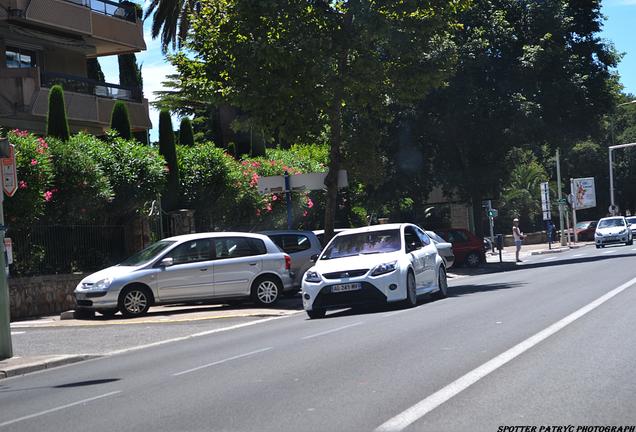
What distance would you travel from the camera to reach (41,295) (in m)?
22.1

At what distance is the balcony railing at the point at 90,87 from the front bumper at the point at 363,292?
17425mm

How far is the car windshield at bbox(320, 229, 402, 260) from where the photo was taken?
57.2ft

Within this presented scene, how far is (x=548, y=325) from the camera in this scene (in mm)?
12508

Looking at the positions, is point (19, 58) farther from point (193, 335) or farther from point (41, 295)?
point (193, 335)

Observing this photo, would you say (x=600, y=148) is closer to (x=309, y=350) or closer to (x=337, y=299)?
(x=337, y=299)

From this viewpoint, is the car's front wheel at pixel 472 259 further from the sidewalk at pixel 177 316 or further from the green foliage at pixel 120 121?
the sidewalk at pixel 177 316

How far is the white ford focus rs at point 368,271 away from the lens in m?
16.4

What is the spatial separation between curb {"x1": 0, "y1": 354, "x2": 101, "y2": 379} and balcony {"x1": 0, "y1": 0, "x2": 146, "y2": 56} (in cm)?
1824

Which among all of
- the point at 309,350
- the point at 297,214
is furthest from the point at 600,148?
the point at 309,350

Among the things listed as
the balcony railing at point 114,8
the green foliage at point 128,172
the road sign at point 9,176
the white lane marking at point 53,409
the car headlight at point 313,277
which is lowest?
the white lane marking at point 53,409

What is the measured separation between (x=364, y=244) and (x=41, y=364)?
684 centimetres

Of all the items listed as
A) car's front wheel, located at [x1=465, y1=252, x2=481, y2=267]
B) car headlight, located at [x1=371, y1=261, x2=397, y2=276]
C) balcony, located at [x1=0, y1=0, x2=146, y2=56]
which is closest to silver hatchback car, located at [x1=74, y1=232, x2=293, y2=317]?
car headlight, located at [x1=371, y1=261, x2=397, y2=276]

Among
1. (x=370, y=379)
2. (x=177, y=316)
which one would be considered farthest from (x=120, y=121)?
(x=370, y=379)

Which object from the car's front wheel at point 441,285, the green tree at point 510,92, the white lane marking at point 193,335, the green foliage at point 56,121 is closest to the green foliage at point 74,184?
the green foliage at point 56,121
